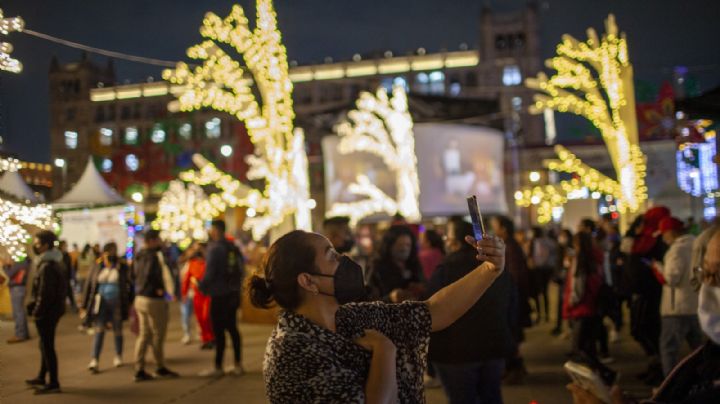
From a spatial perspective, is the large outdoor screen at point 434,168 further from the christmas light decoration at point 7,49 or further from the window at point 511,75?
the window at point 511,75

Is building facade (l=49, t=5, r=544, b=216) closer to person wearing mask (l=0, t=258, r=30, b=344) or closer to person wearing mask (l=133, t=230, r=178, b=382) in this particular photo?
person wearing mask (l=0, t=258, r=30, b=344)

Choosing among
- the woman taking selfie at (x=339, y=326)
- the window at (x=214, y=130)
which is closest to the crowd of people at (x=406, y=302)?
the woman taking selfie at (x=339, y=326)

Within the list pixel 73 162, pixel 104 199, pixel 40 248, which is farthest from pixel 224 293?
pixel 73 162

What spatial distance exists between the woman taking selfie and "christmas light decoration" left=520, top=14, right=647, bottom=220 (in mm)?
15266

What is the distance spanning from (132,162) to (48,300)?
60082 mm

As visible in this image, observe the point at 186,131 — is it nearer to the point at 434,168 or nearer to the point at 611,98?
the point at 434,168

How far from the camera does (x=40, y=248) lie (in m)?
8.27

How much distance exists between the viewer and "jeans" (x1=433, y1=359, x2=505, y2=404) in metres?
4.76

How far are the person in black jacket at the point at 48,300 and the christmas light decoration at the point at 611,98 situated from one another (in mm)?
13053

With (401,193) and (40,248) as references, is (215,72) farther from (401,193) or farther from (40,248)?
(401,193)

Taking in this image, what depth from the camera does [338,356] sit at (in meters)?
2.39

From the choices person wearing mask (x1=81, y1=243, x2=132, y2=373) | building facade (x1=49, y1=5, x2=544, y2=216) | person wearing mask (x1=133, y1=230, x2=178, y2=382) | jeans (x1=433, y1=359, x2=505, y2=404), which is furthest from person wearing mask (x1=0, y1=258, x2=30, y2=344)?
building facade (x1=49, y1=5, x2=544, y2=216)

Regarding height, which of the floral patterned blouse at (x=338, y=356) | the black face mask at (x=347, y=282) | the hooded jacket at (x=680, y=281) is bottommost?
the hooded jacket at (x=680, y=281)

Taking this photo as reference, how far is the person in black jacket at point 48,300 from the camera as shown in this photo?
792 cm
